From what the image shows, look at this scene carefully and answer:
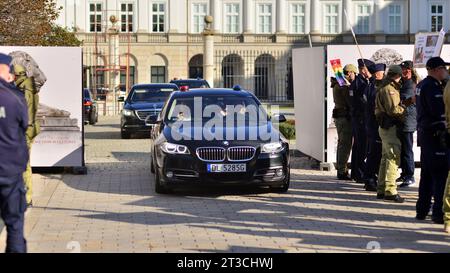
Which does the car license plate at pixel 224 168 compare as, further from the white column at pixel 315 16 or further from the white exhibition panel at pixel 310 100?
the white column at pixel 315 16

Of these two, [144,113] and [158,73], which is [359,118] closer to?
[144,113]

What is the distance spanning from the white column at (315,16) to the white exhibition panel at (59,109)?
53.5 m

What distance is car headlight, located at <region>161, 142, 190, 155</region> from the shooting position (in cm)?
1349

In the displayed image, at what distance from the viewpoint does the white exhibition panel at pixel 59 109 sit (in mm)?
16312

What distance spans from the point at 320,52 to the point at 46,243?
8.33m

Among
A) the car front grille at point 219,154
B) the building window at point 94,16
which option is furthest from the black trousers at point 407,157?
the building window at point 94,16

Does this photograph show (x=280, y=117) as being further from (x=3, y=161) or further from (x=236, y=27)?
(x=236, y=27)

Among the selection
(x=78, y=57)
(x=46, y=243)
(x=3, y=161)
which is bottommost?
(x=46, y=243)

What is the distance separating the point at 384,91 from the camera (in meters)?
12.7

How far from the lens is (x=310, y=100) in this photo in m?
17.8

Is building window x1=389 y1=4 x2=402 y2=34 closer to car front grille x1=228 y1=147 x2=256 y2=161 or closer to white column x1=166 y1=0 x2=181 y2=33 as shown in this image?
white column x1=166 y1=0 x2=181 y2=33

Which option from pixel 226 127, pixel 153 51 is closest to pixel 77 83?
pixel 226 127

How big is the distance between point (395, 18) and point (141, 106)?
45683 millimetres
